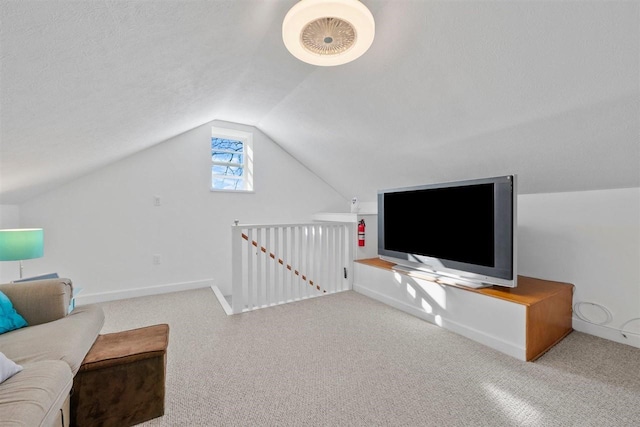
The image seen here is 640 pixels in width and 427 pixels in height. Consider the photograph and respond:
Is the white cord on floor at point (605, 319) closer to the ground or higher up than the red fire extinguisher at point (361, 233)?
closer to the ground

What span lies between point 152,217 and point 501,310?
12.7ft

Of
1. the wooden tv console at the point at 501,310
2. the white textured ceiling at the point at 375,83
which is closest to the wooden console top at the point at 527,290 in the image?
the wooden tv console at the point at 501,310

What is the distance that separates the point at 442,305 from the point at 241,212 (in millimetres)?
2945

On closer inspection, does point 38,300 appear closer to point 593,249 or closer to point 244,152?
point 244,152

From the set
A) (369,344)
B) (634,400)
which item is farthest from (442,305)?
(634,400)

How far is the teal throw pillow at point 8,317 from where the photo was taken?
1472 mm

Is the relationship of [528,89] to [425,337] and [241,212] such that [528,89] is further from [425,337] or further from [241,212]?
[241,212]

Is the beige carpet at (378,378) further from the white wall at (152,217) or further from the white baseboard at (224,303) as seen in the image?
the white wall at (152,217)

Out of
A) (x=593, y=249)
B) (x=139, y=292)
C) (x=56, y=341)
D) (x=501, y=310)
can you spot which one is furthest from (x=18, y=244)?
(x=593, y=249)

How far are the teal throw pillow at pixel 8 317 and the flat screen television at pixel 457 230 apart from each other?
2.92m

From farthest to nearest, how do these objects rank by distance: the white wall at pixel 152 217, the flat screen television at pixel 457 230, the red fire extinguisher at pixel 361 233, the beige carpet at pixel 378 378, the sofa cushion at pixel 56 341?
the red fire extinguisher at pixel 361 233
the white wall at pixel 152 217
the flat screen television at pixel 457 230
the beige carpet at pixel 378 378
the sofa cushion at pixel 56 341

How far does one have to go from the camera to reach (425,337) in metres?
2.25

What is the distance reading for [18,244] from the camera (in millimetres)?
2131

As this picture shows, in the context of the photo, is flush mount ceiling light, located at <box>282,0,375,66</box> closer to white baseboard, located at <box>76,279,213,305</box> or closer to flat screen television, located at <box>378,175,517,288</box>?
flat screen television, located at <box>378,175,517,288</box>
